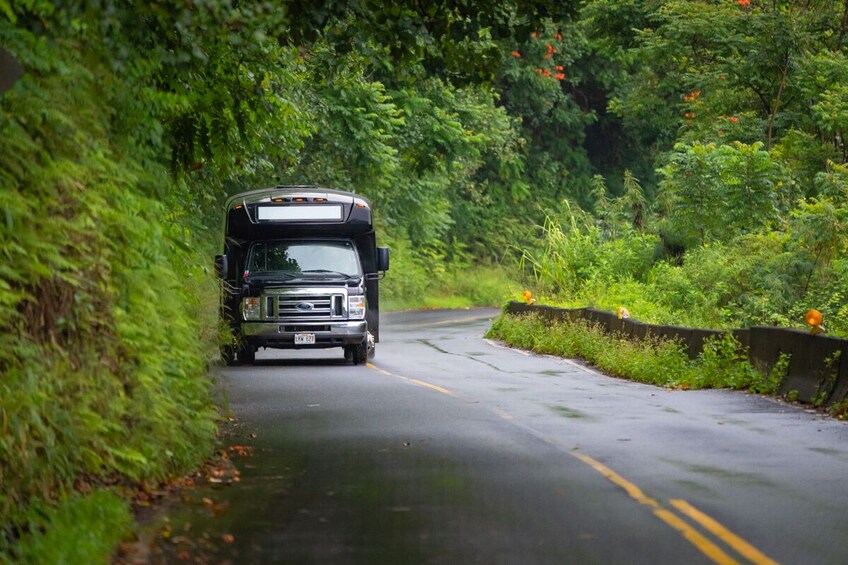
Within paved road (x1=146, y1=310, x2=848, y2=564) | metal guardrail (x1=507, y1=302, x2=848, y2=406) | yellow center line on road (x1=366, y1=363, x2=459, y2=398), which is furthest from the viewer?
yellow center line on road (x1=366, y1=363, x2=459, y2=398)

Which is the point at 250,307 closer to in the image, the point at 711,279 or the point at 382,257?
the point at 382,257

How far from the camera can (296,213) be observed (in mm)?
26188

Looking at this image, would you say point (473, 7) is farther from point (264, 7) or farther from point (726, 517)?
point (726, 517)

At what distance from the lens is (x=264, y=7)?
1104 centimetres

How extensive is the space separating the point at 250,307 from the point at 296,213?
181 cm

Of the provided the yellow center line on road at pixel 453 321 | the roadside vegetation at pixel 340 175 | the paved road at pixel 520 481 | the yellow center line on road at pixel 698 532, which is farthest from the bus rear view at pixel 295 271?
the yellow center line on road at pixel 453 321

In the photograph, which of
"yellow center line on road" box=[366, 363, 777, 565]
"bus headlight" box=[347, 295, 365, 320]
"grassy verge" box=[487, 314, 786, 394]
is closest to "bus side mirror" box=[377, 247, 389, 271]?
"bus headlight" box=[347, 295, 365, 320]

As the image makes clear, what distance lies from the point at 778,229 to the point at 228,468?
2163 cm

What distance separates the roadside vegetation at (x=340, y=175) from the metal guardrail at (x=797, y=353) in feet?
3.05

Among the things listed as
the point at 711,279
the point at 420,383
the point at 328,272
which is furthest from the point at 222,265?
the point at 711,279

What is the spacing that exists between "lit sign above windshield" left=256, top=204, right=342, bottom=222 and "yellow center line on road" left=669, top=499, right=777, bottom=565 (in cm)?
1635

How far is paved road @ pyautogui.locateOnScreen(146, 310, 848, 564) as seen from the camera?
8.88 meters

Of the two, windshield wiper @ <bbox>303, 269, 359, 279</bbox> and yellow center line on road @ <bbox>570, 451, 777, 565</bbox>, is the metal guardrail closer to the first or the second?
windshield wiper @ <bbox>303, 269, 359, 279</bbox>

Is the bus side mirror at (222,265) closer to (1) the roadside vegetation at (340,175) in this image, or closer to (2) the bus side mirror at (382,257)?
(1) the roadside vegetation at (340,175)
